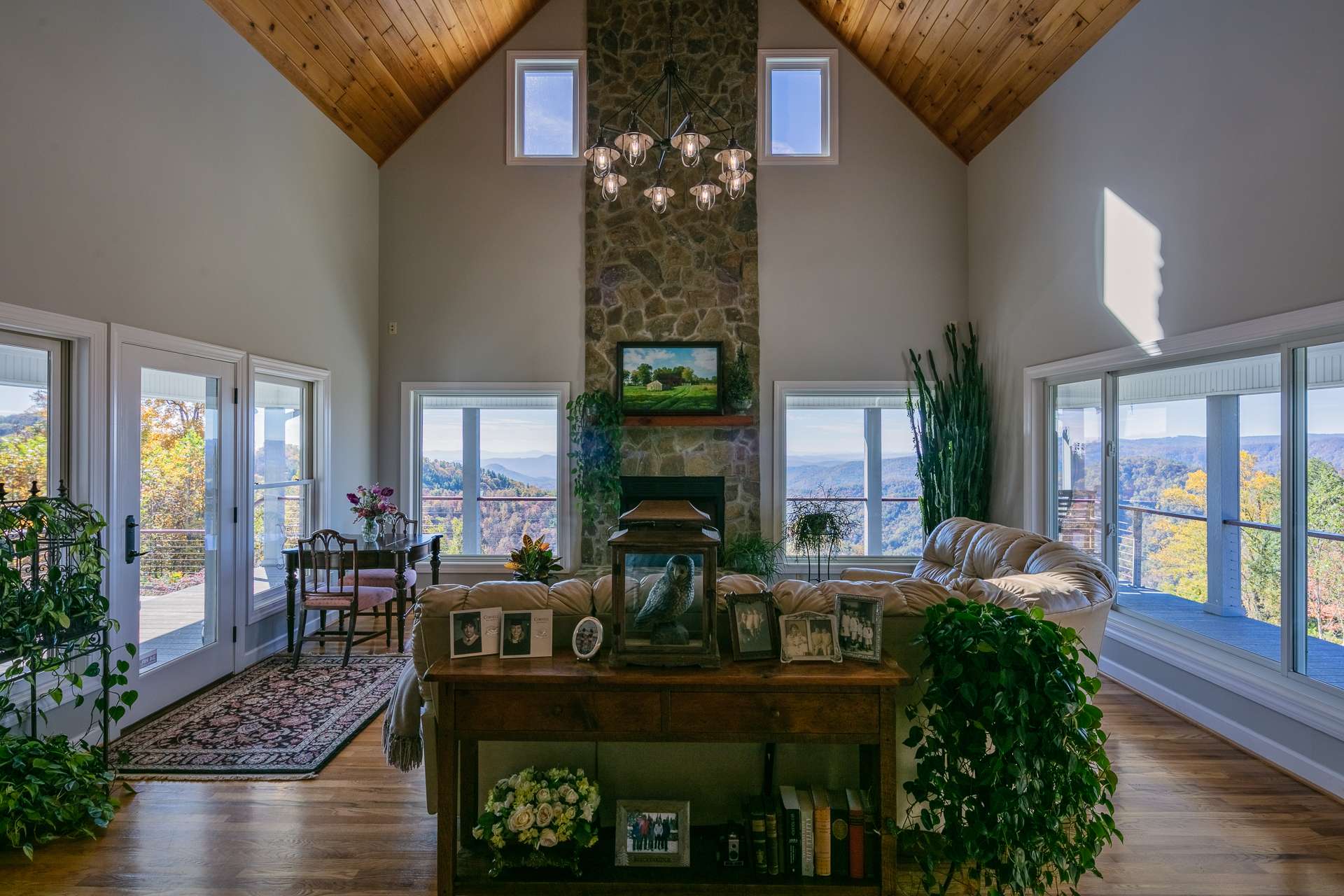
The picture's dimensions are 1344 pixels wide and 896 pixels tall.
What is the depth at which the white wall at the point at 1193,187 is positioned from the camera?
3.01m

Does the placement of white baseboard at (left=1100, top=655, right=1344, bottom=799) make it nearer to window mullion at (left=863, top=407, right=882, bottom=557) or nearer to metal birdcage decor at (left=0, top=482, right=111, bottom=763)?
window mullion at (left=863, top=407, right=882, bottom=557)

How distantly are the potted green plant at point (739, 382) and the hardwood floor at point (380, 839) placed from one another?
382cm

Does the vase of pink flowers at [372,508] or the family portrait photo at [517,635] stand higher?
the vase of pink flowers at [372,508]

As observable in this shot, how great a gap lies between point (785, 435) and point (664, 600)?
434cm

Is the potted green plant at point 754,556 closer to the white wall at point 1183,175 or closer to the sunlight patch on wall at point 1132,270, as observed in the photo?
the white wall at point 1183,175

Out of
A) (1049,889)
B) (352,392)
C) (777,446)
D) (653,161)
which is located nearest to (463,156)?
(653,161)

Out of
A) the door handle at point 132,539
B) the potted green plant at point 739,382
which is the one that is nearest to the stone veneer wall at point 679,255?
the potted green plant at point 739,382

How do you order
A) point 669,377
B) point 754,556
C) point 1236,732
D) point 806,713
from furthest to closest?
point 669,377
point 754,556
point 1236,732
point 806,713

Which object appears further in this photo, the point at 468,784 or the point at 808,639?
the point at 468,784

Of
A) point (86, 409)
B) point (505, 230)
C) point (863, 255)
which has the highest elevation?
point (505, 230)

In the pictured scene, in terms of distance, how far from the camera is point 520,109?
6.39 m

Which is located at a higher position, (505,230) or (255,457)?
(505,230)

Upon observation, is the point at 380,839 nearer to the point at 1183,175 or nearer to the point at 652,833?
the point at 652,833

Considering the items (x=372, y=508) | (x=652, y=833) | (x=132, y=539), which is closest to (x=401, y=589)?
(x=372, y=508)
